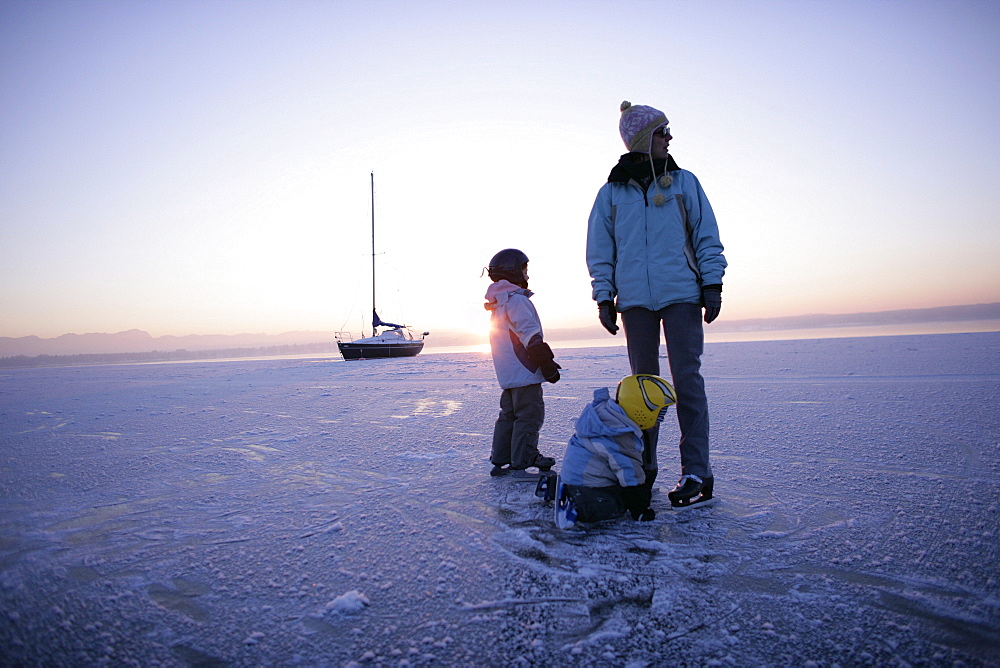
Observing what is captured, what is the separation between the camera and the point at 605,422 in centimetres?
193

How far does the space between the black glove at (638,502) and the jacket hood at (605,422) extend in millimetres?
232

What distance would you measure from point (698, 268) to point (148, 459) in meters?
4.02

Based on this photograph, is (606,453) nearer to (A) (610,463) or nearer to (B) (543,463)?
(A) (610,463)

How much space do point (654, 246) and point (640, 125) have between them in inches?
25.2

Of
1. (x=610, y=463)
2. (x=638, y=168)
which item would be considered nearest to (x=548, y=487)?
(x=610, y=463)

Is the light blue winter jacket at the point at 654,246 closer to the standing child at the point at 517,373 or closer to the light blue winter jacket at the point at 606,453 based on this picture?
the standing child at the point at 517,373

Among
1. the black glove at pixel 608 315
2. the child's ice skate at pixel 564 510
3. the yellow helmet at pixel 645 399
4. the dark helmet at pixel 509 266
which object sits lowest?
the child's ice skate at pixel 564 510

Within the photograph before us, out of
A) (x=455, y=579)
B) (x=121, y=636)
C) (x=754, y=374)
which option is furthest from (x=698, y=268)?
(x=754, y=374)

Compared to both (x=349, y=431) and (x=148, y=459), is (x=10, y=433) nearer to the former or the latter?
(x=148, y=459)

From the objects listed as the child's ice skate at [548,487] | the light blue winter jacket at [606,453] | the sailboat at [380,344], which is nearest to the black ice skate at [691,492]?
the light blue winter jacket at [606,453]

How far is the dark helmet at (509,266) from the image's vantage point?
297 centimetres

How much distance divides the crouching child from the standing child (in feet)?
2.30

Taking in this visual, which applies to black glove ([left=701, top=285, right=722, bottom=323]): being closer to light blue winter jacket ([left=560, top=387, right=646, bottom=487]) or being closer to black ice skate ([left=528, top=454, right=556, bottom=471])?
light blue winter jacket ([left=560, top=387, right=646, bottom=487])

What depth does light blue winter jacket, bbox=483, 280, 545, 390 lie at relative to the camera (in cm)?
273
